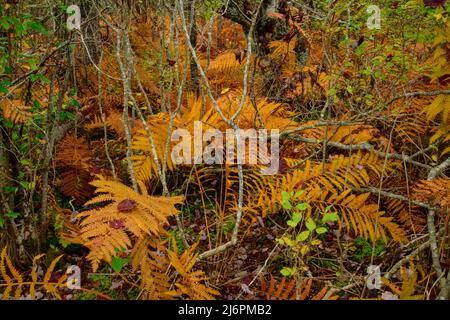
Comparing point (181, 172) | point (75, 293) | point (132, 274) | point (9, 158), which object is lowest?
point (75, 293)

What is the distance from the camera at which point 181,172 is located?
12.4ft

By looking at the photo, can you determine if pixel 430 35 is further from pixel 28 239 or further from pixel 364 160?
pixel 28 239

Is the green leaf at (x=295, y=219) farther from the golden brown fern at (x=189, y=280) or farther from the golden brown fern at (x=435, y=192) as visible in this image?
the golden brown fern at (x=435, y=192)

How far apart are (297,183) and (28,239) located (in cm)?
→ 213

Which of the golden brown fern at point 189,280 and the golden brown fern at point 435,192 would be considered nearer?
the golden brown fern at point 189,280

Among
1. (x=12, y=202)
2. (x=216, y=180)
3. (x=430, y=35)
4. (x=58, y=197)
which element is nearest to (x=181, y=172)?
(x=216, y=180)

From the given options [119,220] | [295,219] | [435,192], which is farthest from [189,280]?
[435,192]

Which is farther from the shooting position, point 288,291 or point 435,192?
point 435,192

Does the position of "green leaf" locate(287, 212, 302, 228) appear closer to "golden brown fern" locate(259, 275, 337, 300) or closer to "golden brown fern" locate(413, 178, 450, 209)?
"golden brown fern" locate(259, 275, 337, 300)

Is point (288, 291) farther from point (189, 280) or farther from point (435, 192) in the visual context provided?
point (435, 192)

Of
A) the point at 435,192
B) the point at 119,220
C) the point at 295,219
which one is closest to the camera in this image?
the point at 295,219

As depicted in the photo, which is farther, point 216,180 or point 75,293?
point 216,180

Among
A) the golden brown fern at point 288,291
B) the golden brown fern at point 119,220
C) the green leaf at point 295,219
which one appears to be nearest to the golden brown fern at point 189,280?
the golden brown fern at point 119,220
